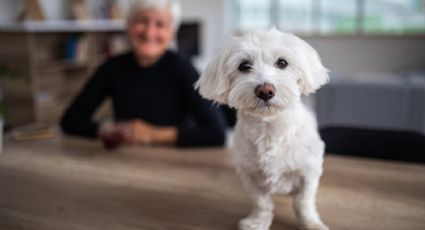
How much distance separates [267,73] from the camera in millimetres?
671

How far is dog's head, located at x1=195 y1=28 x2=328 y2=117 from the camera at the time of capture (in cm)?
66

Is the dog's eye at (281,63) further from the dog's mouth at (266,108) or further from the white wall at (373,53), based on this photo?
the white wall at (373,53)

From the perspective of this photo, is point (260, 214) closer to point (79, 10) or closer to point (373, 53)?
point (79, 10)

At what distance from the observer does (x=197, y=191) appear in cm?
95

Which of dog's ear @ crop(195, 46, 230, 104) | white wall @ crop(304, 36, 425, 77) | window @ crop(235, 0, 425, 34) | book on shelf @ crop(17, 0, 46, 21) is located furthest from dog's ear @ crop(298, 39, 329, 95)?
window @ crop(235, 0, 425, 34)

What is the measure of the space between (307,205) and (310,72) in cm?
27

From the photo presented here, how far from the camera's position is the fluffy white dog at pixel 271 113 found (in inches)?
26.3

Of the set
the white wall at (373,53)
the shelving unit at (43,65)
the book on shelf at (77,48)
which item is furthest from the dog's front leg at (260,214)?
the white wall at (373,53)

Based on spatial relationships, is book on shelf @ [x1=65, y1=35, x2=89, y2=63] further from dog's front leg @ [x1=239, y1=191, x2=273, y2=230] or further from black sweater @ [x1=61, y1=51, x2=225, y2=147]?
dog's front leg @ [x1=239, y1=191, x2=273, y2=230]

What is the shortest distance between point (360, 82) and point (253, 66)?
9.23 ft

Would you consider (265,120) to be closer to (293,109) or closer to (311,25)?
(293,109)

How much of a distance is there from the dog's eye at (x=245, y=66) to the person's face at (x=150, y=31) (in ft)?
2.75

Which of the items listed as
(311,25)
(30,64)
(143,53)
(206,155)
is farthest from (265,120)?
(311,25)

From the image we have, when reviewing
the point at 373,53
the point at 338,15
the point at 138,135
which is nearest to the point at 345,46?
the point at 373,53
